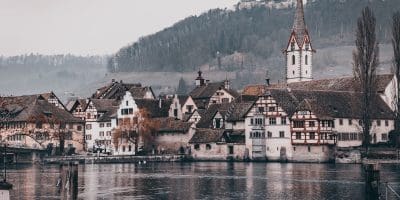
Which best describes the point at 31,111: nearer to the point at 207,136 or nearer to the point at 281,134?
the point at 207,136

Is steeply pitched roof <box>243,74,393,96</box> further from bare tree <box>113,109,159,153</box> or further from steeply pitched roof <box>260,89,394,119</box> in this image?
bare tree <box>113,109,159,153</box>

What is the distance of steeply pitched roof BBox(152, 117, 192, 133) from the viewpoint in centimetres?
13388

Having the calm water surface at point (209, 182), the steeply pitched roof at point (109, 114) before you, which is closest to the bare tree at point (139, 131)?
the steeply pitched roof at point (109, 114)

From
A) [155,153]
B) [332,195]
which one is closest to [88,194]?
[332,195]

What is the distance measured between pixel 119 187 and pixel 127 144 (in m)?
61.9

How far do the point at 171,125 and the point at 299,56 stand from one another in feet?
134

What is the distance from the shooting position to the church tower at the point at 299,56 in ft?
545

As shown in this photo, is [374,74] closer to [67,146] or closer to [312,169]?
[312,169]

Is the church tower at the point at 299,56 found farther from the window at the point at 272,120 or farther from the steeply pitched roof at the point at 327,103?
the window at the point at 272,120

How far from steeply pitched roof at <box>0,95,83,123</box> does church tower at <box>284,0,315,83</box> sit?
4353cm

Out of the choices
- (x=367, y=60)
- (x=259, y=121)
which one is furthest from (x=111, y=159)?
(x=367, y=60)

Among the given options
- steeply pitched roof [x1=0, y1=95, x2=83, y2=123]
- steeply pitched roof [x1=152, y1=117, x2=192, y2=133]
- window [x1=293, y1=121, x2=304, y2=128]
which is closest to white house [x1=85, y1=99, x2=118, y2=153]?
steeply pitched roof [x1=0, y1=95, x2=83, y2=123]

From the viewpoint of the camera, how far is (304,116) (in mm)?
119312

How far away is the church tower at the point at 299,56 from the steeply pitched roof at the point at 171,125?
118ft
